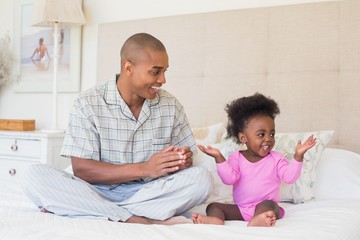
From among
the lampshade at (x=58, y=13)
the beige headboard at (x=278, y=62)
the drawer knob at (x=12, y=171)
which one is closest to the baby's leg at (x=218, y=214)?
the beige headboard at (x=278, y=62)

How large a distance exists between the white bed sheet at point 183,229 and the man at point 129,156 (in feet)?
0.33

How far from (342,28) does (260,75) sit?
438mm

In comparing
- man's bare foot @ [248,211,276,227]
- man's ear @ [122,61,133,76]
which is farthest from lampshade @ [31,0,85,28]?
man's bare foot @ [248,211,276,227]

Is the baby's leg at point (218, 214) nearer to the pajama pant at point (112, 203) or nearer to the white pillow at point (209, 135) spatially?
the pajama pant at point (112, 203)

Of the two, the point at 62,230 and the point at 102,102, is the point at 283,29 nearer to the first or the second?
the point at 102,102

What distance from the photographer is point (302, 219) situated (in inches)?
58.2

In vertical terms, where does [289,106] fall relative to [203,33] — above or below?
below

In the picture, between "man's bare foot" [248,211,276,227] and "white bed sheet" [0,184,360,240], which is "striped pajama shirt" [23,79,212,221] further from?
"man's bare foot" [248,211,276,227]

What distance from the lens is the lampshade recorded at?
9.48ft

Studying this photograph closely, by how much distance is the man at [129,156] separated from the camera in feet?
5.13

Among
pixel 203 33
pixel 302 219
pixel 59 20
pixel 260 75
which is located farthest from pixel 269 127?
pixel 59 20

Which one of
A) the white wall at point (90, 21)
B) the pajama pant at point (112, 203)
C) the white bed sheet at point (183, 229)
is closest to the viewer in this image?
the white bed sheet at point (183, 229)

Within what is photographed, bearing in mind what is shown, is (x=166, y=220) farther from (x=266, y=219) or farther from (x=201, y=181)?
(x=266, y=219)

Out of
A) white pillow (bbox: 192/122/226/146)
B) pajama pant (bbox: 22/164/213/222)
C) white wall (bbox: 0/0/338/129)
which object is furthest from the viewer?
white wall (bbox: 0/0/338/129)
